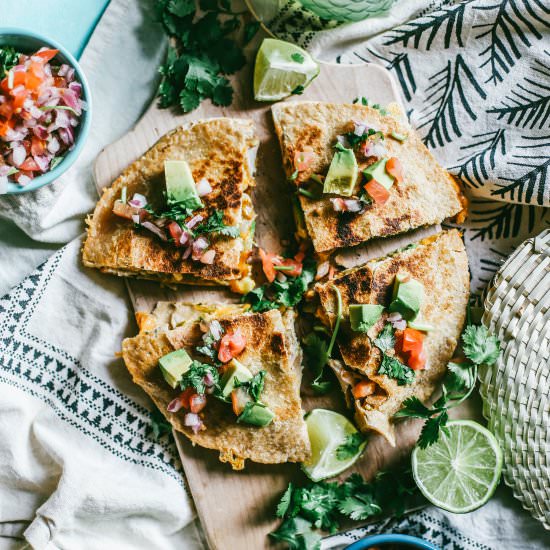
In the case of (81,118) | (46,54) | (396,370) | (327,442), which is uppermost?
(46,54)

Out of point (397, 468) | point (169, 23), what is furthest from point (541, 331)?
point (169, 23)

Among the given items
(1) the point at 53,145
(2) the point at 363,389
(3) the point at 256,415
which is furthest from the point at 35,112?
(2) the point at 363,389

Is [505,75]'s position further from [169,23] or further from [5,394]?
[5,394]

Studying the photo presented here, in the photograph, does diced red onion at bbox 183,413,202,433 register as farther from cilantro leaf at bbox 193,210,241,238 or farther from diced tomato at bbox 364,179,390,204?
diced tomato at bbox 364,179,390,204

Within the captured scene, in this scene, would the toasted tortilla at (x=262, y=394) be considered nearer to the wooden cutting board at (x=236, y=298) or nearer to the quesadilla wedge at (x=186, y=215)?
the wooden cutting board at (x=236, y=298)

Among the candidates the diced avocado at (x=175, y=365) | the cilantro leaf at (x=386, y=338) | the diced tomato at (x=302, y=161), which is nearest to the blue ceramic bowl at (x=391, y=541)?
the cilantro leaf at (x=386, y=338)

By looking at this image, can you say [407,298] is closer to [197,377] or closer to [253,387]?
[253,387]

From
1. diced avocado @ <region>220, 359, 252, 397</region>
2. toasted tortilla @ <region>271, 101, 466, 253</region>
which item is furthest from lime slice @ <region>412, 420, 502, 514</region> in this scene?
toasted tortilla @ <region>271, 101, 466, 253</region>
